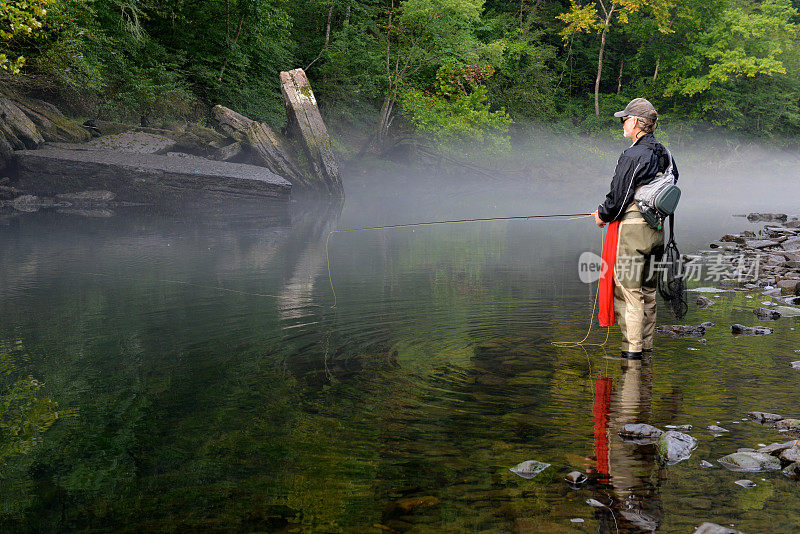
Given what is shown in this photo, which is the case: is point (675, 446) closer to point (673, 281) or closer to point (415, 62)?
point (673, 281)

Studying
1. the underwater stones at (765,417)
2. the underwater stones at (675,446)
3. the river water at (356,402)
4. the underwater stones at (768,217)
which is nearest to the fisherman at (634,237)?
the river water at (356,402)

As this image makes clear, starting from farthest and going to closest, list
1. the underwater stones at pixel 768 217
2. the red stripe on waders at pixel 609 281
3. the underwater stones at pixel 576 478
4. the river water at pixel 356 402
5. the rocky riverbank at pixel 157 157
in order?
the underwater stones at pixel 768 217, the rocky riverbank at pixel 157 157, the red stripe on waders at pixel 609 281, the underwater stones at pixel 576 478, the river water at pixel 356 402

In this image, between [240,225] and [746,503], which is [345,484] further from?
[240,225]

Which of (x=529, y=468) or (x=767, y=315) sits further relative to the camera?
(x=767, y=315)

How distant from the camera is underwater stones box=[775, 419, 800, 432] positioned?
13.3 feet

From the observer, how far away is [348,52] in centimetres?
2916

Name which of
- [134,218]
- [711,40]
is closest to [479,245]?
[134,218]

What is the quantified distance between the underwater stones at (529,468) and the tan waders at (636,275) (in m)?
2.58

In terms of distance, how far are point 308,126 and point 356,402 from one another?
20673 millimetres

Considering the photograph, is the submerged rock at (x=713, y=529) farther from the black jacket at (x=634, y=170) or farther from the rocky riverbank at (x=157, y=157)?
the rocky riverbank at (x=157, y=157)

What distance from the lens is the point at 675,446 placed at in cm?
373

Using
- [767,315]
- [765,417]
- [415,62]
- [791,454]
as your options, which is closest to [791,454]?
[791,454]

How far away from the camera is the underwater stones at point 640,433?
3953mm

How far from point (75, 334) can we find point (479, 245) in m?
10.2
